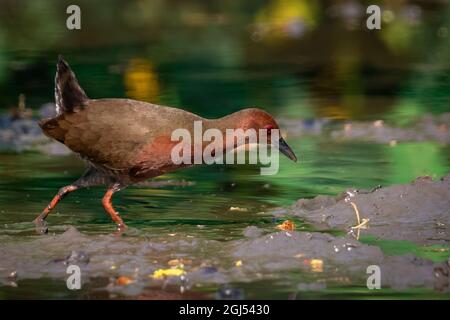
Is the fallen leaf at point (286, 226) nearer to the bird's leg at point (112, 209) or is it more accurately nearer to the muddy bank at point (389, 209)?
the muddy bank at point (389, 209)

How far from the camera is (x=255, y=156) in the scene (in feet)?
38.5

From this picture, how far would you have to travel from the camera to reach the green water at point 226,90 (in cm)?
920

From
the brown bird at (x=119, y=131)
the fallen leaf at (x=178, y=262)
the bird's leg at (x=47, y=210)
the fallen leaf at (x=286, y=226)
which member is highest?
the brown bird at (x=119, y=131)

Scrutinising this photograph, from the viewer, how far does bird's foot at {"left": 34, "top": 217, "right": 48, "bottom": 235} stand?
8828 mm

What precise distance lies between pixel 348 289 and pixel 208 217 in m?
2.22

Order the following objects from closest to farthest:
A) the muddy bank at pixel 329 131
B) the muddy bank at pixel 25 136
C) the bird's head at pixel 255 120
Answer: the bird's head at pixel 255 120 → the muddy bank at pixel 25 136 → the muddy bank at pixel 329 131

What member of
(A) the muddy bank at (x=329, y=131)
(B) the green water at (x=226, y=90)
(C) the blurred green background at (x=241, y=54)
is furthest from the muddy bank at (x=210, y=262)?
(C) the blurred green background at (x=241, y=54)

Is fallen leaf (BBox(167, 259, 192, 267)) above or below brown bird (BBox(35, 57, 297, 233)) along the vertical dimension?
below

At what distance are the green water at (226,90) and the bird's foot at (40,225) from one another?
0.06 meters

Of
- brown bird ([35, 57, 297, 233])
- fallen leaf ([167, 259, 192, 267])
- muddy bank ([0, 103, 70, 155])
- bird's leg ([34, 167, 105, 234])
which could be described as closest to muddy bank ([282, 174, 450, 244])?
brown bird ([35, 57, 297, 233])

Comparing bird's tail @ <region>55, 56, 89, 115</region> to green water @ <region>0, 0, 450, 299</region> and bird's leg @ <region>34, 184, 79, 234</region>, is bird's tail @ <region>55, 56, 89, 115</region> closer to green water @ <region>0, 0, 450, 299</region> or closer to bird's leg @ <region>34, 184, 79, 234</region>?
bird's leg @ <region>34, 184, 79, 234</region>

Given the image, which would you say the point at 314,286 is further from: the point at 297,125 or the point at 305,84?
the point at 305,84

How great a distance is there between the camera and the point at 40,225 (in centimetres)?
901

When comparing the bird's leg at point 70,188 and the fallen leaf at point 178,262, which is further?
the bird's leg at point 70,188
